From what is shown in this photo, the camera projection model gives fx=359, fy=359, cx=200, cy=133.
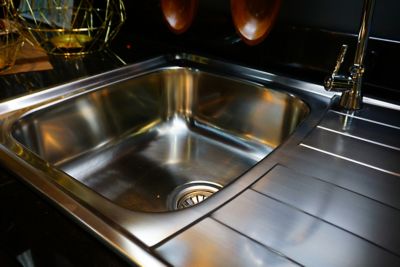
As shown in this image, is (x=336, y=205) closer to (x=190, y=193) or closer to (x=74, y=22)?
(x=190, y=193)

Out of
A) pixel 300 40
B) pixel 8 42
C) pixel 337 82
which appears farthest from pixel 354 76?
pixel 8 42

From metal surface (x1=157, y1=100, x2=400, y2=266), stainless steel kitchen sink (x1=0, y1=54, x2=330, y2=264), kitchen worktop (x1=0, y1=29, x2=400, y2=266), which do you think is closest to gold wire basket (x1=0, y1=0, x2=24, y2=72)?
stainless steel kitchen sink (x1=0, y1=54, x2=330, y2=264)

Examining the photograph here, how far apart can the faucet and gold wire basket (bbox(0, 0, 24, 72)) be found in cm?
73

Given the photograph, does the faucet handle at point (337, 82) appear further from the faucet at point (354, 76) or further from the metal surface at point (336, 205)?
the metal surface at point (336, 205)

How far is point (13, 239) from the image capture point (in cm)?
46

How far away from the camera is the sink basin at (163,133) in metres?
0.79

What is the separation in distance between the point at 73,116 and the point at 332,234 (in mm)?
601

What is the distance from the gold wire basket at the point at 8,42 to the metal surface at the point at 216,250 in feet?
2.26

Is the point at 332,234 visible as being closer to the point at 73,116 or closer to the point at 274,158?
the point at 274,158

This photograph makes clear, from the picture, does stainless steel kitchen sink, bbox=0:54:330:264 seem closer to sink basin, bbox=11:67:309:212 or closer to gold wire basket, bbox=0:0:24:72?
sink basin, bbox=11:67:309:212

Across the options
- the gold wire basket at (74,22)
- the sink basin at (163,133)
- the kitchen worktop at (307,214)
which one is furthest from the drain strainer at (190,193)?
the gold wire basket at (74,22)

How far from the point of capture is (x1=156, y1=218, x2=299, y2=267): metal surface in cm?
39

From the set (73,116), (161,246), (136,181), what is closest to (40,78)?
(73,116)

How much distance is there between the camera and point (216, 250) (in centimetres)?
41
